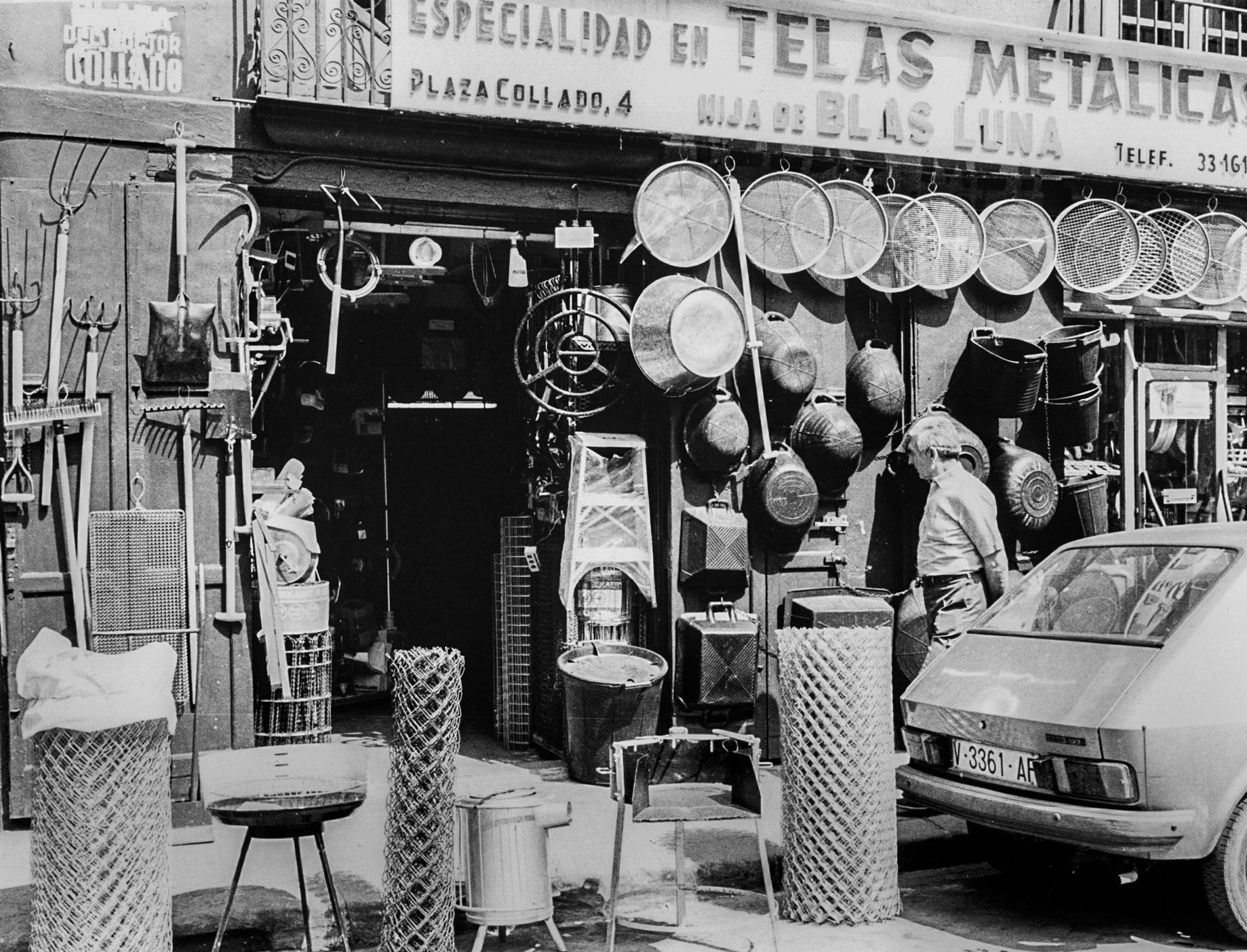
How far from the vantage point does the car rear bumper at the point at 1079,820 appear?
5.18 m

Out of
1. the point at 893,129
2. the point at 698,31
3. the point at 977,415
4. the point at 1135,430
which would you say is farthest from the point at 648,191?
the point at 1135,430

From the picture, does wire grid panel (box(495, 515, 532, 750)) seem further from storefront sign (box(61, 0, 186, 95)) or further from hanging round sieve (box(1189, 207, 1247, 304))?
hanging round sieve (box(1189, 207, 1247, 304))

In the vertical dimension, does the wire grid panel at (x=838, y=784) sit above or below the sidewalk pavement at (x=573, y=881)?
above

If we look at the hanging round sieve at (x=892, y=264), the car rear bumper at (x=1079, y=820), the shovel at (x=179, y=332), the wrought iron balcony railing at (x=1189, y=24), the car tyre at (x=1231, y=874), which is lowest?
the car tyre at (x=1231, y=874)

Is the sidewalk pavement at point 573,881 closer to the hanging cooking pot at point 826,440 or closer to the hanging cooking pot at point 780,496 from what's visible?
the hanging cooking pot at point 780,496

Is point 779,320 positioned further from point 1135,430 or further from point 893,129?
point 1135,430

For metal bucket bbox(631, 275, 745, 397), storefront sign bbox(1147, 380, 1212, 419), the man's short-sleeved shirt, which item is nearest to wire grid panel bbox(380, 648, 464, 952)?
metal bucket bbox(631, 275, 745, 397)

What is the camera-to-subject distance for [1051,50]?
1009cm

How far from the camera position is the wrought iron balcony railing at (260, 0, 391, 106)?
809 centimetres

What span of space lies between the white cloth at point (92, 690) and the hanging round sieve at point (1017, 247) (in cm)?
695

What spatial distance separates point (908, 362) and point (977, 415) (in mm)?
676

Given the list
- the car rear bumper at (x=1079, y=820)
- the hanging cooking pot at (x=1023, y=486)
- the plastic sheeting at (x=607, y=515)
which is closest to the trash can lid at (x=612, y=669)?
the plastic sheeting at (x=607, y=515)

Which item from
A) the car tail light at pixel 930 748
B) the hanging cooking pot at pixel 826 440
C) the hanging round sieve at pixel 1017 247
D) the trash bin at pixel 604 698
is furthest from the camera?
the hanging round sieve at pixel 1017 247

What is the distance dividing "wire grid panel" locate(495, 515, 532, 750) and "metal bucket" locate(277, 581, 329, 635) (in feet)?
4.81
